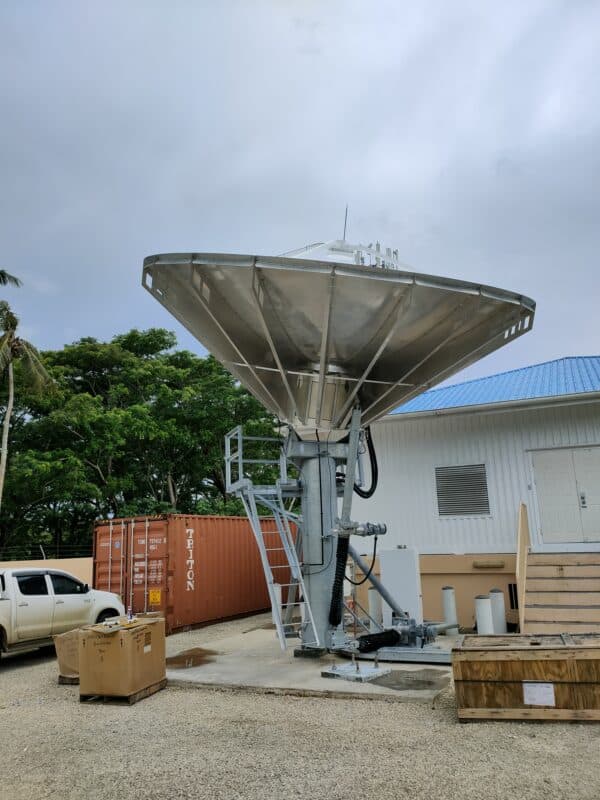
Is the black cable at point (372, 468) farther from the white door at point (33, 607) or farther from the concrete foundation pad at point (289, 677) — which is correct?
the white door at point (33, 607)

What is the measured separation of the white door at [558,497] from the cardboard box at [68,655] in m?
10.1

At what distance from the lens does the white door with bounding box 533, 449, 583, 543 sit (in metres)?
13.9

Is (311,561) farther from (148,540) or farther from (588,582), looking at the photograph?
(148,540)

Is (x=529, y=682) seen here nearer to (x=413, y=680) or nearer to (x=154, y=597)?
(x=413, y=680)

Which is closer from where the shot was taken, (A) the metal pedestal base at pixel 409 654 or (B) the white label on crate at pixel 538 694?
(B) the white label on crate at pixel 538 694

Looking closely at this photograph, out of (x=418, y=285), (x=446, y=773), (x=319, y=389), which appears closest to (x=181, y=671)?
(x=319, y=389)

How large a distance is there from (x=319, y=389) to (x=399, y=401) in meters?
1.69

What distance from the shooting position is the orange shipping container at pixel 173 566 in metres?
15.6

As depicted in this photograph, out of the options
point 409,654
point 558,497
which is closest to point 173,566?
point 409,654

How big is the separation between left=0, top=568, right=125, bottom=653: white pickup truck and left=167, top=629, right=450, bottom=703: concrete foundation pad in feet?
9.88

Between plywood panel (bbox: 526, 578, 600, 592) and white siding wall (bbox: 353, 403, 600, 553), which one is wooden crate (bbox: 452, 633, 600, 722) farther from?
white siding wall (bbox: 353, 403, 600, 553)

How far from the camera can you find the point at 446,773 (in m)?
5.43

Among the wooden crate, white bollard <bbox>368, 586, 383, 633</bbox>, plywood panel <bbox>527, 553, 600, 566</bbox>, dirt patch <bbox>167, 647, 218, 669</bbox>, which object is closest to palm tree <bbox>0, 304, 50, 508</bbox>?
dirt patch <bbox>167, 647, 218, 669</bbox>

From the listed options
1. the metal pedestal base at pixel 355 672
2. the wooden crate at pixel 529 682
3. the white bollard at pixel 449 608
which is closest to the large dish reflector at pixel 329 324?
the metal pedestal base at pixel 355 672
